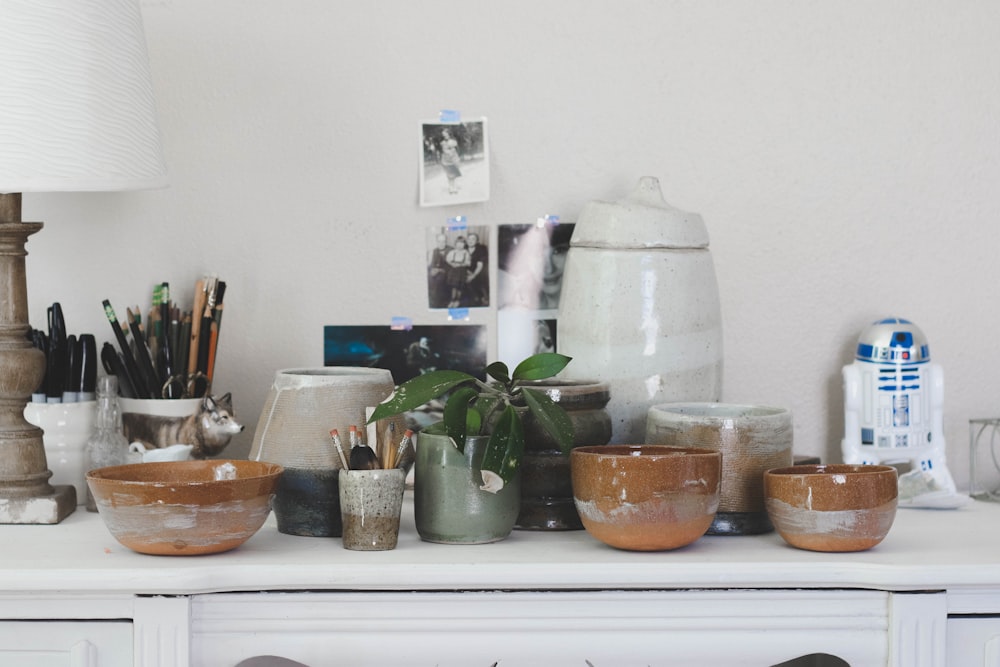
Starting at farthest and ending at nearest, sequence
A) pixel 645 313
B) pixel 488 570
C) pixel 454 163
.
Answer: pixel 454 163
pixel 645 313
pixel 488 570

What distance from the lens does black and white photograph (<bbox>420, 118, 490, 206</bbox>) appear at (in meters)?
1.26

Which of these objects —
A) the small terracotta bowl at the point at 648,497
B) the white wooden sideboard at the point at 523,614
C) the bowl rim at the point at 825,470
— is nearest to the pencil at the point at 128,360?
the white wooden sideboard at the point at 523,614

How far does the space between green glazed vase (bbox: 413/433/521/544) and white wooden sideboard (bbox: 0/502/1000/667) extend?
62 mm

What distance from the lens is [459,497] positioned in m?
0.96

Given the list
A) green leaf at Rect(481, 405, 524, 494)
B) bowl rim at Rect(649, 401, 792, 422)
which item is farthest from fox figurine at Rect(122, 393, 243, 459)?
bowl rim at Rect(649, 401, 792, 422)

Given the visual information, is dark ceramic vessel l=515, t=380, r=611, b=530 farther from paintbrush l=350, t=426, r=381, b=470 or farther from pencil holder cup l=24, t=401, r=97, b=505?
pencil holder cup l=24, t=401, r=97, b=505

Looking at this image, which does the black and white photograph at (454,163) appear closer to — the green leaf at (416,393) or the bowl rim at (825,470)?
the green leaf at (416,393)

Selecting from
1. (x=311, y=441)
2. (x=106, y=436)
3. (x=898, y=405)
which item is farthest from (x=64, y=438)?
(x=898, y=405)

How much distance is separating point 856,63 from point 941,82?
0.35 ft

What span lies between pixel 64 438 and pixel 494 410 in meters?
0.50

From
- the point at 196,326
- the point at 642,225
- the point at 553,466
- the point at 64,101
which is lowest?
the point at 553,466

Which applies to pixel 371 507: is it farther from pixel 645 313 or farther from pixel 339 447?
pixel 645 313

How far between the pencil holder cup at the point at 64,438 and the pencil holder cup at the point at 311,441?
264 millimetres

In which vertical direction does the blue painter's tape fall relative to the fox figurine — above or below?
above
